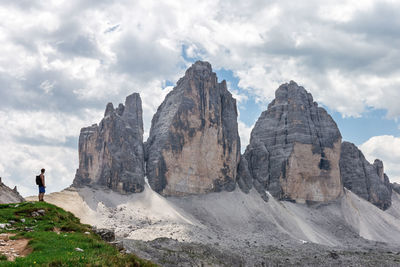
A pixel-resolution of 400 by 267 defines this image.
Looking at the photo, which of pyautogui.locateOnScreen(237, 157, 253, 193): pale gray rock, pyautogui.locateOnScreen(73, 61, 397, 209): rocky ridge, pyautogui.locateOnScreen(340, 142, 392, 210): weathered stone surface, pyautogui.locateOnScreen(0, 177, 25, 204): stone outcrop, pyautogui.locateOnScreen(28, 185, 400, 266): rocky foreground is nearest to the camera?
pyautogui.locateOnScreen(0, 177, 25, 204): stone outcrop

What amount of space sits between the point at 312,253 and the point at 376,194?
87.5 m

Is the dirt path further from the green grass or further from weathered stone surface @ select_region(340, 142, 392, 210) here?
weathered stone surface @ select_region(340, 142, 392, 210)

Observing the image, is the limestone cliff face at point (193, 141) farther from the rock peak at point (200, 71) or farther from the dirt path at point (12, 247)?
the dirt path at point (12, 247)

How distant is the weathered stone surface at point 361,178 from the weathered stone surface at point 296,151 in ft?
64.8

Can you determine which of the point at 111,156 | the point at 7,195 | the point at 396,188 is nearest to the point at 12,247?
the point at 7,195

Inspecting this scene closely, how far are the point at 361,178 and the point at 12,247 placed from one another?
5639 inches

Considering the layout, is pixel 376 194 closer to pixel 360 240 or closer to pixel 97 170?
pixel 360 240

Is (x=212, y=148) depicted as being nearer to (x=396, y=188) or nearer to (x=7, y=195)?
(x=7, y=195)

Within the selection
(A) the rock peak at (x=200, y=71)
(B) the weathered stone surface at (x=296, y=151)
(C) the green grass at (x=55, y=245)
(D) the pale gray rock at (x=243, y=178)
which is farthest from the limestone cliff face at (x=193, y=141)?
(C) the green grass at (x=55, y=245)

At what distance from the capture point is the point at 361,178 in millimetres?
142250

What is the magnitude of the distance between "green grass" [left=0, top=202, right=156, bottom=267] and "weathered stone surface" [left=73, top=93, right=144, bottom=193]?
6992 centimetres

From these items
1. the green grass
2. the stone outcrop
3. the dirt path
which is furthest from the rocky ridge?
the dirt path

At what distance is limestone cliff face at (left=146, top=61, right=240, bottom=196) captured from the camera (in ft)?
325

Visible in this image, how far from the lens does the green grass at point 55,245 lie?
41.3 feet
